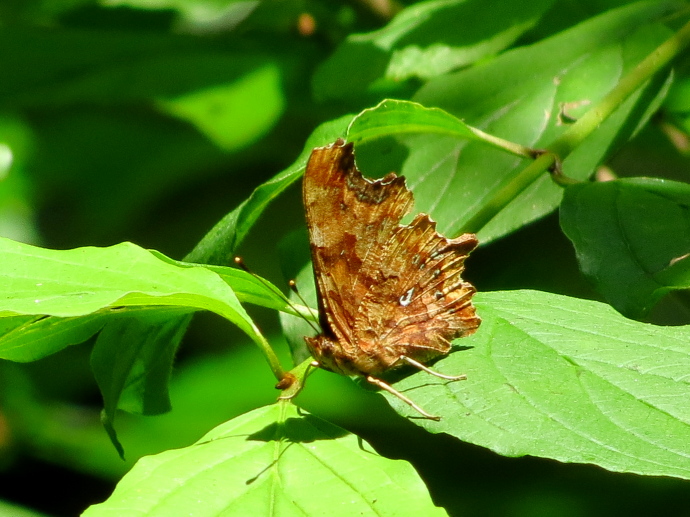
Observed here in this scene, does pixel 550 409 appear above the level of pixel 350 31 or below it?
below

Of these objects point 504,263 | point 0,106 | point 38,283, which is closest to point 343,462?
point 38,283

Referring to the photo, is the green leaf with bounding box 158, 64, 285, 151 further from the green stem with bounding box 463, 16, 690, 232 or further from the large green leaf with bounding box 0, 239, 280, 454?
the large green leaf with bounding box 0, 239, 280, 454

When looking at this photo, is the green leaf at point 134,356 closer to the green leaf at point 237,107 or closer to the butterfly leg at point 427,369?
the butterfly leg at point 427,369

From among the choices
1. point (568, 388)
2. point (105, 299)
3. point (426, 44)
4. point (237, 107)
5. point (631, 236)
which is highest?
point (237, 107)

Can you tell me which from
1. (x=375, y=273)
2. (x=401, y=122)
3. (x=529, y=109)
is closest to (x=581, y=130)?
(x=529, y=109)

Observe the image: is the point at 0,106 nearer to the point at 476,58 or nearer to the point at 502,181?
the point at 476,58

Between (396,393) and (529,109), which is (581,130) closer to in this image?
(529,109)
